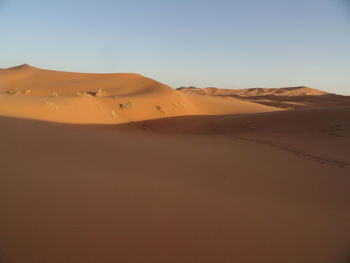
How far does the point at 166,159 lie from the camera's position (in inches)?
208

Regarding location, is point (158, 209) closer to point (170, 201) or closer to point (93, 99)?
point (170, 201)

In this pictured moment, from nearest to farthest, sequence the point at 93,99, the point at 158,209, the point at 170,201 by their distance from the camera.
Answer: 1. the point at 158,209
2. the point at 170,201
3. the point at 93,99

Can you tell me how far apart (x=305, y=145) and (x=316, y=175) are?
2979 mm

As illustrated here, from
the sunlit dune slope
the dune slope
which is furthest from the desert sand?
the sunlit dune slope

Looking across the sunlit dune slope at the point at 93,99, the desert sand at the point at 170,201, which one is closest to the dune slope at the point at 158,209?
the desert sand at the point at 170,201

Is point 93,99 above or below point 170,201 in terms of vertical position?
above

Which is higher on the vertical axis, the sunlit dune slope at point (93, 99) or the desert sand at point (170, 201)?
the sunlit dune slope at point (93, 99)

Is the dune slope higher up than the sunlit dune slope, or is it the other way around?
the sunlit dune slope

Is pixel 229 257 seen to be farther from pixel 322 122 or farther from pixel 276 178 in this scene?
pixel 322 122

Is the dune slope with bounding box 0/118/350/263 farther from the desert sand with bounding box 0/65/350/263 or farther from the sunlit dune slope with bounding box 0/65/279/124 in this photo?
the sunlit dune slope with bounding box 0/65/279/124

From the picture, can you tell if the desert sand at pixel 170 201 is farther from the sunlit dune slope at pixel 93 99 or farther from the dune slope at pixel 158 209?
the sunlit dune slope at pixel 93 99

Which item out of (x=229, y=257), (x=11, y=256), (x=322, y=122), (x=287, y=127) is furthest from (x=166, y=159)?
(x=322, y=122)

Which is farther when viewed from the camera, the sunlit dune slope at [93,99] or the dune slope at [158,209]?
the sunlit dune slope at [93,99]

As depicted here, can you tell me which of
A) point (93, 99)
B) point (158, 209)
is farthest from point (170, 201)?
point (93, 99)
